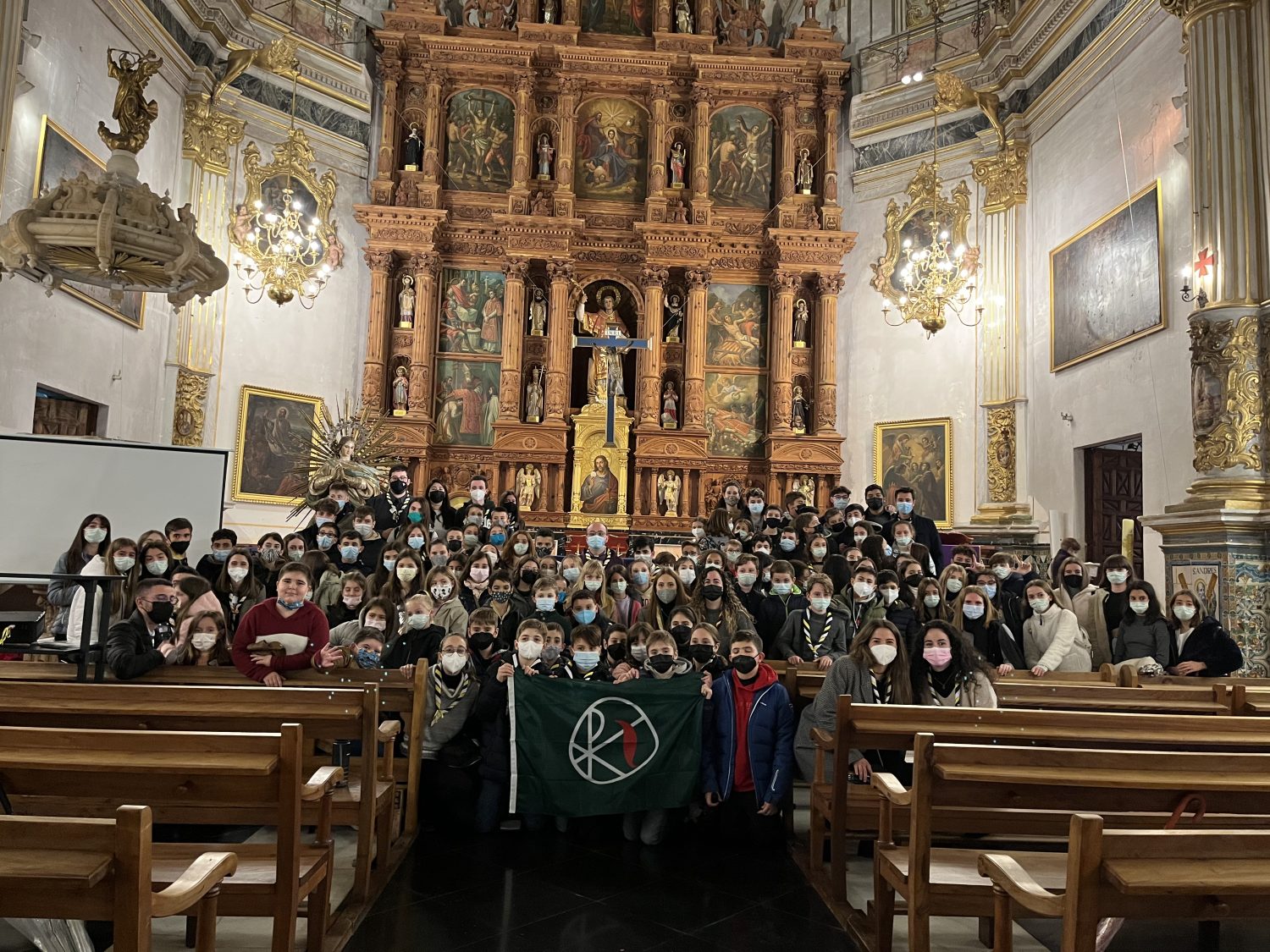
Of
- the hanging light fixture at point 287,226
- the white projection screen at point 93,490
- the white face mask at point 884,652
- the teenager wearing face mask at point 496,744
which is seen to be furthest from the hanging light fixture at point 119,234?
the white face mask at point 884,652

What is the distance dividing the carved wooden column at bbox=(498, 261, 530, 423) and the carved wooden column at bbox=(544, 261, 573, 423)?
1.87 ft

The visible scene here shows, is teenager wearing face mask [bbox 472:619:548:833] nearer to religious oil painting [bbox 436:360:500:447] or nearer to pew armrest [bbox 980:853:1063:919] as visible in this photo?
pew armrest [bbox 980:853:1063:919]

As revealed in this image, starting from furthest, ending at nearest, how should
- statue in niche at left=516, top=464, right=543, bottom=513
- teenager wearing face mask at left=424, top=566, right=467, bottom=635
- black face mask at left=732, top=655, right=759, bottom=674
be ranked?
statue in niche at left=516, top=464, right=543, bottom=513 < teenager wearing face mask at left=424, top=566, right=467, bottom=635 < black face mask at left=732, top=655, right=759, bottom=674

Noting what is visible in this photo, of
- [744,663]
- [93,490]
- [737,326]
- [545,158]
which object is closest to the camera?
[744,663]

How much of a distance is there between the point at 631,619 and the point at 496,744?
282cm

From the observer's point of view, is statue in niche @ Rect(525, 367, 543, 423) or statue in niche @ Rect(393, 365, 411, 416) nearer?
statue in niche @ Rect(393, 365, 411, 416)

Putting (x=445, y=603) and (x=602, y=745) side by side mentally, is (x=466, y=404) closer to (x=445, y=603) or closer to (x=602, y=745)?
(x=445, y=603)

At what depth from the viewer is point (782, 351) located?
18.9 meters

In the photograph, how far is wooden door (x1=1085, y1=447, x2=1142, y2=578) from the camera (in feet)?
47.2

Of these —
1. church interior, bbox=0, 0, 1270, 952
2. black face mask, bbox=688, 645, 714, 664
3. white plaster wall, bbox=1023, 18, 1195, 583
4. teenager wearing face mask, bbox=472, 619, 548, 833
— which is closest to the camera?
church interior, bbox=0, 0, 1270, 952

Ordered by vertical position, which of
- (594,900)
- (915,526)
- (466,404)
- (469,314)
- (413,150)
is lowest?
(594,900)

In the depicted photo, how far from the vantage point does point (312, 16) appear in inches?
725

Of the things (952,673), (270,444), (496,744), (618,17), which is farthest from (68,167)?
(952,673)

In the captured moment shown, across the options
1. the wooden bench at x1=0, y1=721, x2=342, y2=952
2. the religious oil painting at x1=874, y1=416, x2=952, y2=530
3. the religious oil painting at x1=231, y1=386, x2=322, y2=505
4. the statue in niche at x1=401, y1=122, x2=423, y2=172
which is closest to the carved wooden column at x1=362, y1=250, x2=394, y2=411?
the religious oil painting at x1=231, y1=386, x2=322, y2=505
